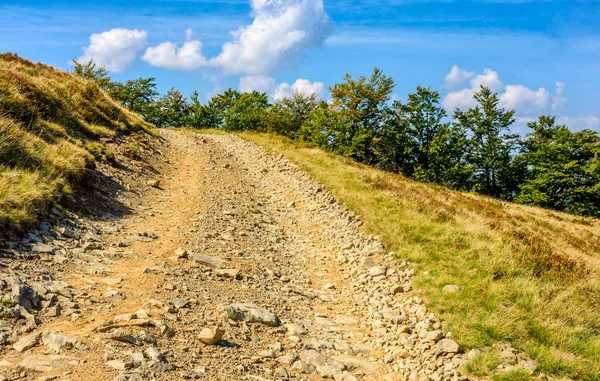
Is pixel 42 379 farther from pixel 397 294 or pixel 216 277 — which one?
pixel 397 294

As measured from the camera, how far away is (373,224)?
1298cm

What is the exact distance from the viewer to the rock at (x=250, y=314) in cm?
723

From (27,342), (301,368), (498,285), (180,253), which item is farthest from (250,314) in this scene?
(498,285)

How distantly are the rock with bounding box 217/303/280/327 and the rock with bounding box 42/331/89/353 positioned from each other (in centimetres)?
265

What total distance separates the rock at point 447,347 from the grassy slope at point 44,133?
889 cm

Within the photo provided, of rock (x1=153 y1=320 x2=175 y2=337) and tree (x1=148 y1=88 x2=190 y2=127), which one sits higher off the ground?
tree (x1=148 y1=88 x2=190 y2=127)

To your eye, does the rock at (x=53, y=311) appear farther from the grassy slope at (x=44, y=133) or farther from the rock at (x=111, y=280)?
the grassy slope at (x=44, y=133)

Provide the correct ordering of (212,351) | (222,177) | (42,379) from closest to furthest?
(42,379)
(212,351)
(222,177)

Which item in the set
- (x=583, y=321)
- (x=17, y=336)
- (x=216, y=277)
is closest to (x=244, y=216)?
(x=216, y=277)

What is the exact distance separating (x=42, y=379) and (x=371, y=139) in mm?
49225

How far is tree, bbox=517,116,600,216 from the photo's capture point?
49438mm

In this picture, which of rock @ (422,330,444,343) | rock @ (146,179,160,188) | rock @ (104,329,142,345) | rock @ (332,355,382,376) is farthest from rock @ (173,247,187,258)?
rock @ (146,179,160,188)

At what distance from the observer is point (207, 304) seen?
24.4ft

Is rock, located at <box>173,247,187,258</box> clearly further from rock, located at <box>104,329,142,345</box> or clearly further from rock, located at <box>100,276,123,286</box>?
rock, located at <box>104,329,142,345</box>
